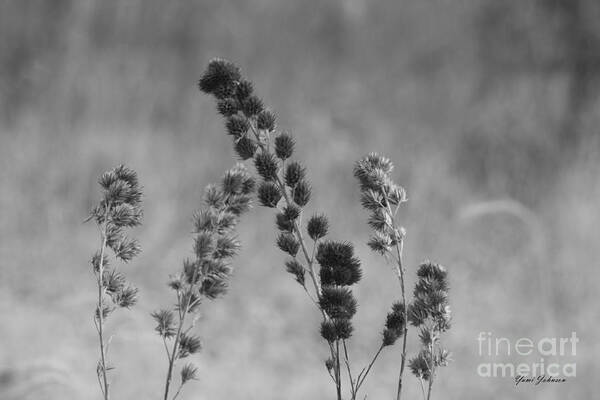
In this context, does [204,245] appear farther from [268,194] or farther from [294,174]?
[294,174]

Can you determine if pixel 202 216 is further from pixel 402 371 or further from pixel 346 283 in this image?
pixel 402 371

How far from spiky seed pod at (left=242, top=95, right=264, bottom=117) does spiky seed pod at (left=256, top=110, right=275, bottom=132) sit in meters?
0.03

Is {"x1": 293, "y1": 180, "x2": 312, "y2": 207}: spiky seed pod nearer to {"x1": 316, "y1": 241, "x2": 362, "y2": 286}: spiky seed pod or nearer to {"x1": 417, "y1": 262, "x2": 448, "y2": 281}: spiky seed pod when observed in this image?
{"x1": 316, "y1": 241, "x2": 362, "y2": 286}: spiky seed pod

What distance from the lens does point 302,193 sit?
12.0 ft

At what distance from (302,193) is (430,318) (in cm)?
105

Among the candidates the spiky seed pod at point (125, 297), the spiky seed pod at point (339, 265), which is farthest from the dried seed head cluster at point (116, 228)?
the spiky seed pod at point (339, 265)

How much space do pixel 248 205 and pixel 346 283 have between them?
75 cm

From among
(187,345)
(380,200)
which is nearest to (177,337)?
(187,345)

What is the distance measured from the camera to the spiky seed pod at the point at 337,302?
130 inches

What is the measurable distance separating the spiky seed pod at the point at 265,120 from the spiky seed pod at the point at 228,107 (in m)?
0.15

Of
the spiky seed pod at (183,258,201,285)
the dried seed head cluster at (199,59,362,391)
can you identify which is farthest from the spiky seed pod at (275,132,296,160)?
the spiky seed pod at (183,258,201,285)

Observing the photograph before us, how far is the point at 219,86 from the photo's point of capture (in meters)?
3.89

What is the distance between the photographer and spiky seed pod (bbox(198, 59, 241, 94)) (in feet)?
12.7

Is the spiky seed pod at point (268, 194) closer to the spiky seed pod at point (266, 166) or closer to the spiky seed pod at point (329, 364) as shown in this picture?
the spiky seed pod at point (266, 166)
